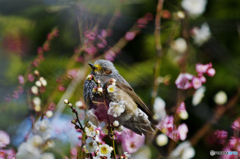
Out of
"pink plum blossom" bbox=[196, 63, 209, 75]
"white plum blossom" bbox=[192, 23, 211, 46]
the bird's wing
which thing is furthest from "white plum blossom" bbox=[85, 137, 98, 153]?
"white plum blossom" bbox=[192, 23, 211, 46]

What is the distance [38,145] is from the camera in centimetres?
48

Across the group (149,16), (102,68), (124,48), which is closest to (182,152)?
(102,68)

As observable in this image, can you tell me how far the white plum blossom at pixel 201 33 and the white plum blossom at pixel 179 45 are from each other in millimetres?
65

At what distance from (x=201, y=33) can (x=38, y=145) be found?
0.70 metres

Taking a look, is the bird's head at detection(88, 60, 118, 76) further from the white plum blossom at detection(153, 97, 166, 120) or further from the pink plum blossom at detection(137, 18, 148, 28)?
the pink plum blossom at detection(137, 18, 148, 28)

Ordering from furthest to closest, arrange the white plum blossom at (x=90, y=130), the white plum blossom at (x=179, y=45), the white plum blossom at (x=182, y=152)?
the white plum blossom at (x=179, y=45), the white plum blossom at (x=182, y=152), the white plum blossom at (x=90, y=130)

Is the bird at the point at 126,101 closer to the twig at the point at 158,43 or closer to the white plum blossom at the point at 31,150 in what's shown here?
the twig at the point at 158,43

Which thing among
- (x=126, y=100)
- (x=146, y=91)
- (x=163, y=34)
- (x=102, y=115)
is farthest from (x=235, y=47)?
(x=102, y=115)

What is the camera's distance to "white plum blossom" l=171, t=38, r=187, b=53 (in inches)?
31.6

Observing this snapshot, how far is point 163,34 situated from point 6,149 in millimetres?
682

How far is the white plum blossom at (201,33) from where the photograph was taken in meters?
0.83

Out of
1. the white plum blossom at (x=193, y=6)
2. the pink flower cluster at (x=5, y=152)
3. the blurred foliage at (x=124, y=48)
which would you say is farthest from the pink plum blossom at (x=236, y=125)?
the pink flower cluster at (x=5, y=152)

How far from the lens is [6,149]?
0.64 metres

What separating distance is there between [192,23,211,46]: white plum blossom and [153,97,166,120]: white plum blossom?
12.1 inches
